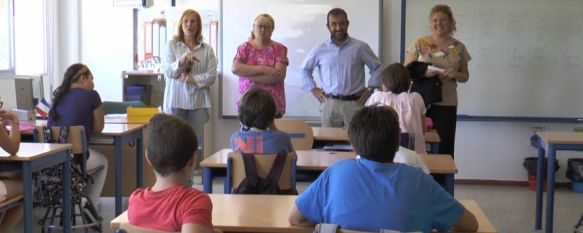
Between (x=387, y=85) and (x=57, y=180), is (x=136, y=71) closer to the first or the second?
(x=57, y=180)

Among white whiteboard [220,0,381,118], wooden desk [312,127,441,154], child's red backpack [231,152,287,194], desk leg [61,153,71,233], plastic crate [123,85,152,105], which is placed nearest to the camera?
child's red backpack [231,152,287,194]

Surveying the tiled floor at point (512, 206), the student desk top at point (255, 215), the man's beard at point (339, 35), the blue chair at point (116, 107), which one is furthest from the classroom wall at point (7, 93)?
the student desk top at point (255, 215)

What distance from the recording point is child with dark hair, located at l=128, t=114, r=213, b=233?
83.4 inches

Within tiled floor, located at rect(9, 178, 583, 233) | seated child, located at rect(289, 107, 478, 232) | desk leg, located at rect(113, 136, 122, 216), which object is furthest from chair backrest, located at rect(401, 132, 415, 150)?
desk leg, located at rect(113, 136, 122, 216)

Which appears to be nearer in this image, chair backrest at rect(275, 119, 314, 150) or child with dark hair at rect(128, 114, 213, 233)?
child with dark hair at rect(128, 114, 213, 233)

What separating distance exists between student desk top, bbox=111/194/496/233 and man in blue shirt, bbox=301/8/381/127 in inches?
108

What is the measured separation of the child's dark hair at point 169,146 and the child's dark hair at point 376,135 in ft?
1.73

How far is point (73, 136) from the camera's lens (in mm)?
4555

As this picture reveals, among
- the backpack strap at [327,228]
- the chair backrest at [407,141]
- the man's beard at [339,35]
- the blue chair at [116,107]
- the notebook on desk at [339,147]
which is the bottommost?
the notebook on desk at [339,147]

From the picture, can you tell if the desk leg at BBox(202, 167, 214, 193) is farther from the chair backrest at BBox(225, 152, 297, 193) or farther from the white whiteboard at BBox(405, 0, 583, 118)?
the white whiteboard at BBox(405, 0, 583, 118)

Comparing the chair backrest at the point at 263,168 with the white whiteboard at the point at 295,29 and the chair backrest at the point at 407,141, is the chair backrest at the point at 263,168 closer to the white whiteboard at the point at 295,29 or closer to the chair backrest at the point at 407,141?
the chair backrest at the point at 407,141

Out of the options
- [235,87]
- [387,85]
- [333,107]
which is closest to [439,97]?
[333,107]

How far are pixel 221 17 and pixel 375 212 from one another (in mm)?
5116

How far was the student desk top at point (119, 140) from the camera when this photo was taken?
5030 millimetres
